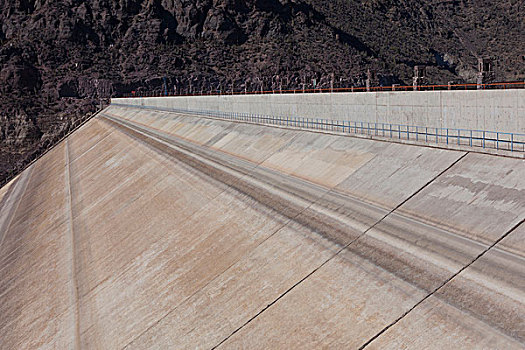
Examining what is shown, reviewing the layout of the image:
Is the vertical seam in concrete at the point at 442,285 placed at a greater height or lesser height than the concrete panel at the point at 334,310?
greater

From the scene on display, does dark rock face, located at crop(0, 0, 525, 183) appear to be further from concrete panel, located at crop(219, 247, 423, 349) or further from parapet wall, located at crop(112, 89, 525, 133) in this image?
concrete panel, located at crop(219, 247, 423, 349)

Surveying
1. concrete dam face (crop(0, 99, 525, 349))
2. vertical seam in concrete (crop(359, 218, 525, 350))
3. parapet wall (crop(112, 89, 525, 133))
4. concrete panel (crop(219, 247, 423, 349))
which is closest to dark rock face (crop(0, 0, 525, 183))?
parapet wall (crop(112, 89, 525, 133))

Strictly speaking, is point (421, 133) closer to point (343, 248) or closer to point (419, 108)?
point (419, 108)

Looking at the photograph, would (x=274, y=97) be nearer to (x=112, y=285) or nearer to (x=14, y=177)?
(x=112, y=285)

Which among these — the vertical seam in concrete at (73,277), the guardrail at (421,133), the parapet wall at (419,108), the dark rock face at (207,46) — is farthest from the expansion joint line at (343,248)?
the dark rock face at (207,46)

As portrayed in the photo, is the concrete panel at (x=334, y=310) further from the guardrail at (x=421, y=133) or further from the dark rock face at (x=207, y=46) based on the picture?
the dark rock face at (x=207, y=46)

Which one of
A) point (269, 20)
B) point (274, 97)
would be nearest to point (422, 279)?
point (274, 97)

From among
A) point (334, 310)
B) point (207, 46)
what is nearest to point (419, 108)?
point (334, 310)
